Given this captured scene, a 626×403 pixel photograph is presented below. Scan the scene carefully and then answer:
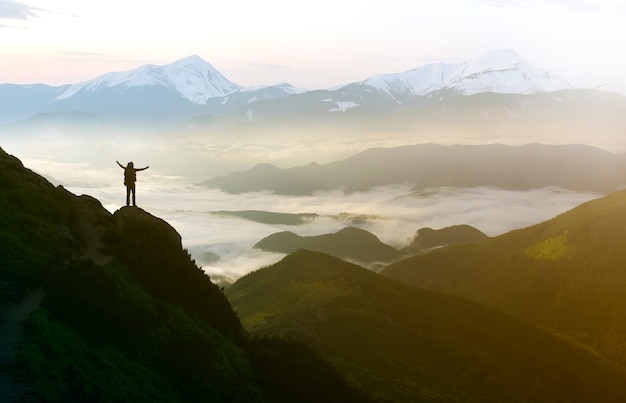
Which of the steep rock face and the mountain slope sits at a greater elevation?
the steep rock face

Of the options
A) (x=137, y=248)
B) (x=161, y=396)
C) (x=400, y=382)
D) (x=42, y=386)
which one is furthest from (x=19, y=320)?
(x=400, y=382)

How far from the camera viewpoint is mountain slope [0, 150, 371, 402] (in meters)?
40.0

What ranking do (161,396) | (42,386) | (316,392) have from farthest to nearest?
1. (316,392)
2. (161,396)
3. (42,386)

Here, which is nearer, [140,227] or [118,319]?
[118,319]

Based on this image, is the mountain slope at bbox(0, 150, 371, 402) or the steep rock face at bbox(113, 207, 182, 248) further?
the steep rock face at bbox(113, 207, 182, 248)

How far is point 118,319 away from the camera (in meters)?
48.4

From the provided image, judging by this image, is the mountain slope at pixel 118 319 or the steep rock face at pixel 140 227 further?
the steep rock face at pixel 140 227

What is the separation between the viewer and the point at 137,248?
62375 mm

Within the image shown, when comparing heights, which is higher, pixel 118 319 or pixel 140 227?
pixel 140 227

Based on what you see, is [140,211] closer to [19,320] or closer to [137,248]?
[137,248]

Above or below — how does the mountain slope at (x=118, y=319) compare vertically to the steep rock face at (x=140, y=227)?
below

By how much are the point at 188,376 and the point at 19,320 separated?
13.9m

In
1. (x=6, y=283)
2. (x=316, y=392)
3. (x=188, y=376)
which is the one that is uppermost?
(x=6, y=283)

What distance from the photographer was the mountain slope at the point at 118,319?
1576 inches
